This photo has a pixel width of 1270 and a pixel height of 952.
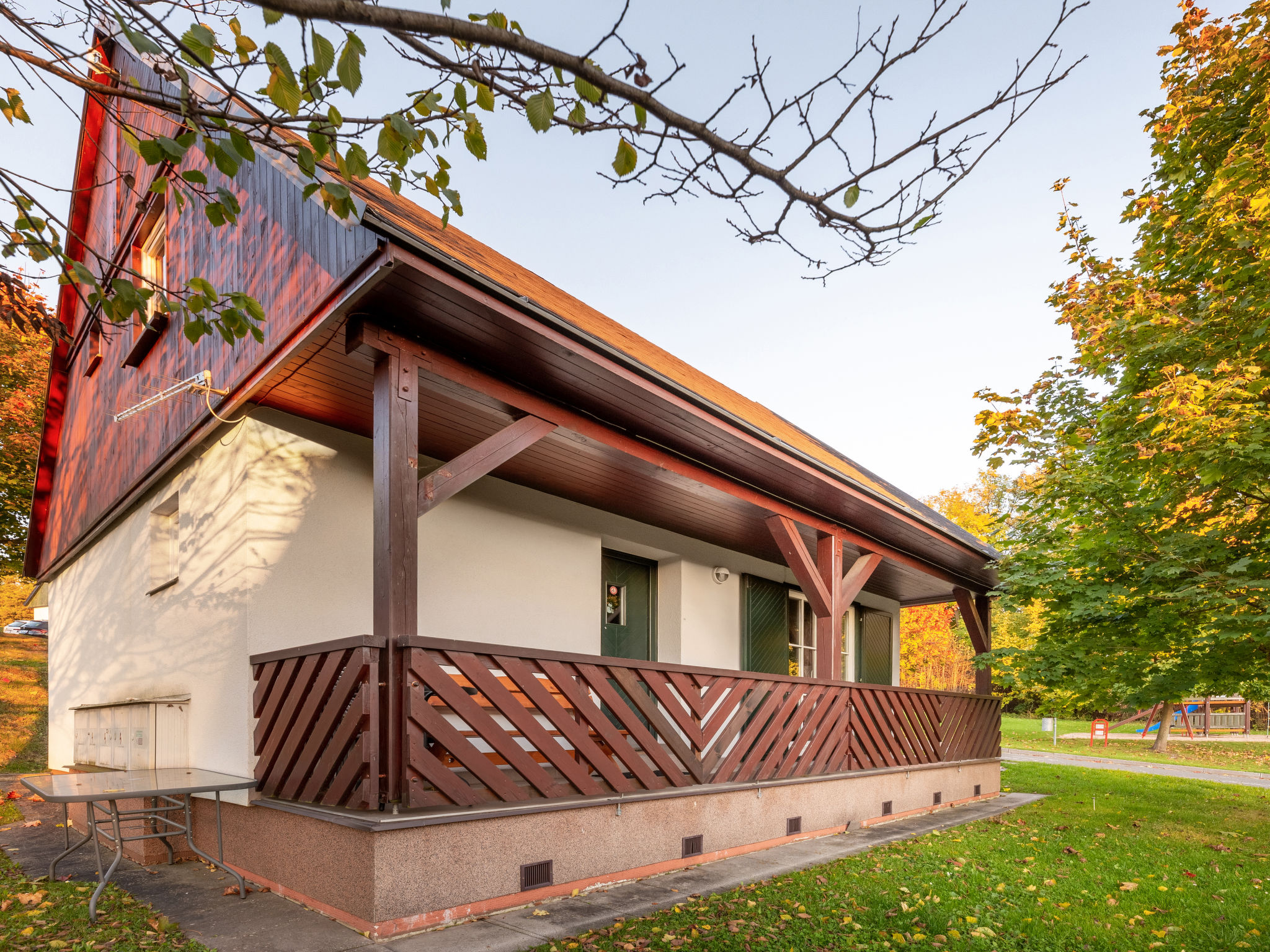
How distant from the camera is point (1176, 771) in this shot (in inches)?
564

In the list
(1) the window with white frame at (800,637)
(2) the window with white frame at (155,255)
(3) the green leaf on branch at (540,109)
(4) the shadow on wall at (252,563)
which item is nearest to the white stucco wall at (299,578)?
(4) the shadow on wall at (252,563)

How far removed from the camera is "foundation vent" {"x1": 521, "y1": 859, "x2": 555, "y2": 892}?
4.46 meters

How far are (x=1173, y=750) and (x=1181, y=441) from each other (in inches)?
668

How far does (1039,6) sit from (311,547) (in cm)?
507

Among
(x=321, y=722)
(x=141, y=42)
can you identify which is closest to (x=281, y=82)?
(x=141, y=42)

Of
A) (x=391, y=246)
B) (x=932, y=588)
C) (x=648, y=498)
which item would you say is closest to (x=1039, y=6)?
(x=391, y=246)

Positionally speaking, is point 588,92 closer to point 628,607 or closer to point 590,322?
point 590,322

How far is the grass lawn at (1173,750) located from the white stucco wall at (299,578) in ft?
38.0

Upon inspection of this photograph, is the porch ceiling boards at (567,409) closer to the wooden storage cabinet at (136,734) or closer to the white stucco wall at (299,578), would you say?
the white stucco wall at (299,578)

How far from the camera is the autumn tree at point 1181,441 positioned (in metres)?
6.00

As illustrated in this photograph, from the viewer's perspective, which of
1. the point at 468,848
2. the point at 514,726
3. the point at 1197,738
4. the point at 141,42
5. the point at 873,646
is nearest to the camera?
the point at 141,42

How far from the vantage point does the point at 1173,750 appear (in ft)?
62.5

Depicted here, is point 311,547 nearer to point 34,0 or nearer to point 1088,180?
point 34,0

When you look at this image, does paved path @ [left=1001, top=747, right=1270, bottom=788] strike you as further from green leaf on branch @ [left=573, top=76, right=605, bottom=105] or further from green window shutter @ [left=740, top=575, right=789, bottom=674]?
green leaf on branch @ [left=573, top=76, right=605, bottom=105]
